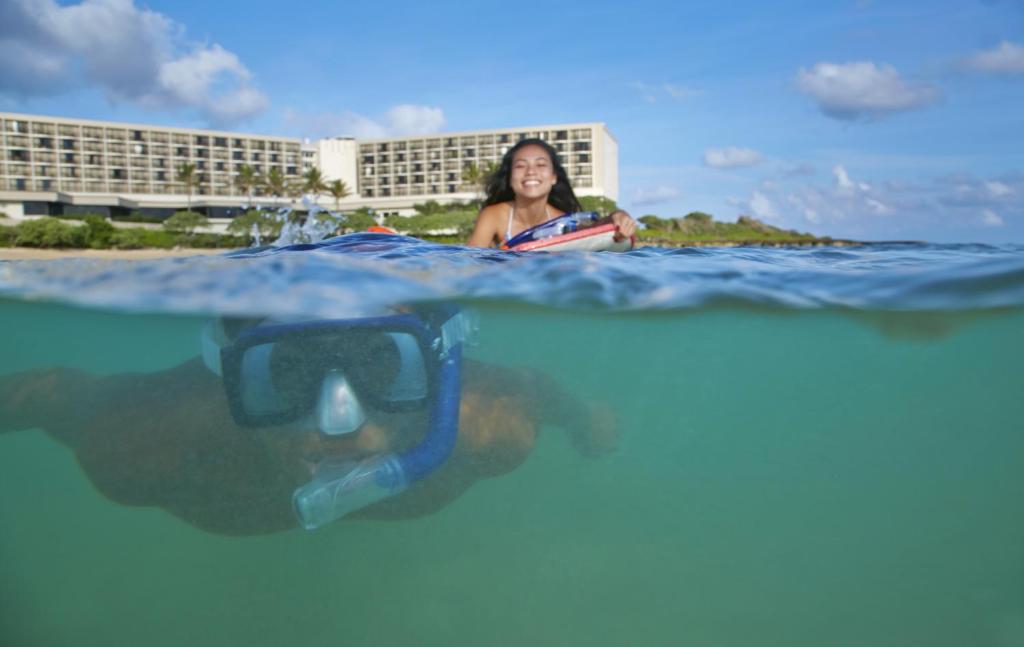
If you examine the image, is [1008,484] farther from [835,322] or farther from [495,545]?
[495,545]

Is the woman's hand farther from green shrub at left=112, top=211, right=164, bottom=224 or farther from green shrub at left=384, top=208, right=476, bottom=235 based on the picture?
green shrub at left=112, top=211, right=164, bottom=224

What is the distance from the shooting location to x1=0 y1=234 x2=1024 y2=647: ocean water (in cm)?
555

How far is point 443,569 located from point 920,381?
3990 mm

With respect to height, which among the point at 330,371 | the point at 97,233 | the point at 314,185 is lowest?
the point at 330,371

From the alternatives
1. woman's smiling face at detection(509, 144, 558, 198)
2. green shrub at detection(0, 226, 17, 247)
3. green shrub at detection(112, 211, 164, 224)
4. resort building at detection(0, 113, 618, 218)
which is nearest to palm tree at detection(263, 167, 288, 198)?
resort building at detection(0, 113, 618, 218)

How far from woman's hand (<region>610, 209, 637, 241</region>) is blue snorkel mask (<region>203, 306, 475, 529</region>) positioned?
97.8 inches

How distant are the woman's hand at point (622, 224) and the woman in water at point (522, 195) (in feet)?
0.32

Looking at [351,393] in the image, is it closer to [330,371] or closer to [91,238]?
[330,371]

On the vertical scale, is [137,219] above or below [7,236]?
above

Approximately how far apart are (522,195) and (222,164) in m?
92.7

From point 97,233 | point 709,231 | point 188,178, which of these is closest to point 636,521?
point 709,231

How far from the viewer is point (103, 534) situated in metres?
6.34

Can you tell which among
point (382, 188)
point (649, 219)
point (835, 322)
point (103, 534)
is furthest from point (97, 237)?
point (382, 188)

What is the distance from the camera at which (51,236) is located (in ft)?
141
